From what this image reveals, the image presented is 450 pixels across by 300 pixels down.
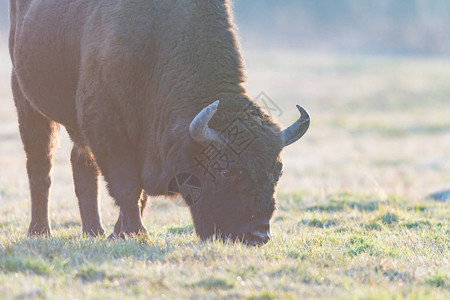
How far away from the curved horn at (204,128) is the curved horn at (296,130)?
722mm

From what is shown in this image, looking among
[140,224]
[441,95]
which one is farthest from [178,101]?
[441,95]

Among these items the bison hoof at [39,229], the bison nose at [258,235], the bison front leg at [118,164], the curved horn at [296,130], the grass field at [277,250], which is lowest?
the bison hoof at [39,229]

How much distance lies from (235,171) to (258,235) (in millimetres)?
625

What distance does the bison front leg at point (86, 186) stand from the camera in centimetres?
831

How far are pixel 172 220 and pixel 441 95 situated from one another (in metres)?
38.2

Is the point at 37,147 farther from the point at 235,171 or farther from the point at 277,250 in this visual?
the point at 277,250

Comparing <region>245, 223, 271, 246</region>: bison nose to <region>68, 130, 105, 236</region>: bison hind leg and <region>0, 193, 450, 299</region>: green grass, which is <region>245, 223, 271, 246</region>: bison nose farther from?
<region>68, 130, 105, 236</region>: bison hind leg

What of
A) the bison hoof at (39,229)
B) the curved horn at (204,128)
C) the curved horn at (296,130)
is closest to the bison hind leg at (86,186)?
the bison hoof at (39,229)

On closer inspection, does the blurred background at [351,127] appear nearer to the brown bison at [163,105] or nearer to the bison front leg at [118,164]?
→ the brown bison at [163,105]

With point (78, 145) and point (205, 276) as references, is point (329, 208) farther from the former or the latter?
point (205, 276)

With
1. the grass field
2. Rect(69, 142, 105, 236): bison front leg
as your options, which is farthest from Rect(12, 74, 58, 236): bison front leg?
the grass field

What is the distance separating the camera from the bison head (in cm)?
597

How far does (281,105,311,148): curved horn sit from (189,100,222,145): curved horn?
722 mm

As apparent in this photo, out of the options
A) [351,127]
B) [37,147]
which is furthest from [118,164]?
[351,127]
